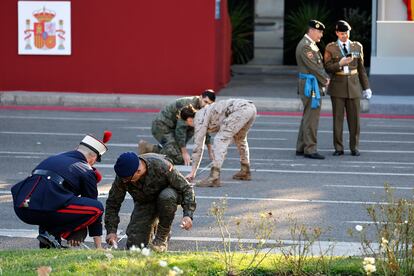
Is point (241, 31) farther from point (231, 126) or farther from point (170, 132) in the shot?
point (231, 126)

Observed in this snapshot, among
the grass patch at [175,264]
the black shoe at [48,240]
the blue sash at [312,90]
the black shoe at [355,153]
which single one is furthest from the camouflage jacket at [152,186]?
the black shoe at [355,153]

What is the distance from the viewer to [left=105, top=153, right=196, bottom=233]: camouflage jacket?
8.89 m

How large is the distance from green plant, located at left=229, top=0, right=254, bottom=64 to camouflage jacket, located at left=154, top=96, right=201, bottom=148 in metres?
13.9

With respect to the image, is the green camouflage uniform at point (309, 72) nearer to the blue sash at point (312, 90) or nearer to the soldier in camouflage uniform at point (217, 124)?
the blue sash at point (312, 90)

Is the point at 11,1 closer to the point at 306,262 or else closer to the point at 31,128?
the point at 31,128

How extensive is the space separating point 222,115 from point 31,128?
273 inches

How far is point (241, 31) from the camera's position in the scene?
2781 cm

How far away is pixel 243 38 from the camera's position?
28.1 metres

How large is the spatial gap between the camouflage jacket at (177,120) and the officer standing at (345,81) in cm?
279

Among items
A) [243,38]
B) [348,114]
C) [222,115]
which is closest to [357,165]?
[348,114]

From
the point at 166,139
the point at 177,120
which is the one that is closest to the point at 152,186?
the point at 177,120

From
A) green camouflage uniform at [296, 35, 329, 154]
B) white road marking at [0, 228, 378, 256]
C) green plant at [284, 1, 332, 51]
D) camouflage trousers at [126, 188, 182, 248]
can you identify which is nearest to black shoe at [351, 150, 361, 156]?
green camouflage uniform at [296, 35, 329, 154]

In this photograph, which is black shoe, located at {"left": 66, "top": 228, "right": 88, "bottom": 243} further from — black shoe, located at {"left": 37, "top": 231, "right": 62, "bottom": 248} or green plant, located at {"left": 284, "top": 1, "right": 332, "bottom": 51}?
green plant, located at {"left": 284, "top": 1, "right": 332, "bottom": 51}

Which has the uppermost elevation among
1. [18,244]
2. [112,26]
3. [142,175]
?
[112,26]
